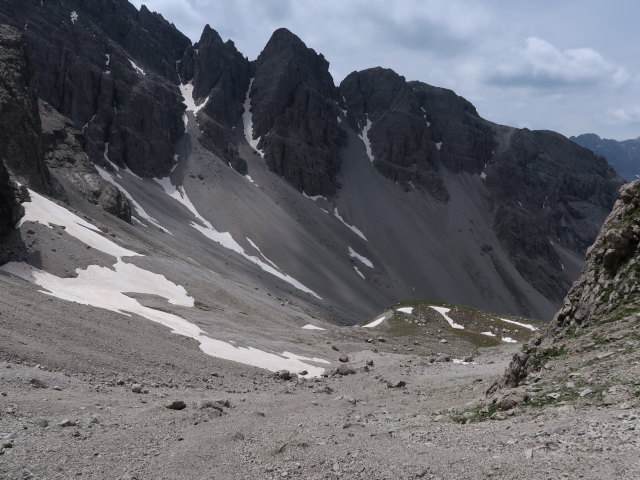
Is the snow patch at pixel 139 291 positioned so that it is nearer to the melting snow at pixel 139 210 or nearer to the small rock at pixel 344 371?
the small rock at pixel 344 371

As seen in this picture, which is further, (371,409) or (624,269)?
(371,409)

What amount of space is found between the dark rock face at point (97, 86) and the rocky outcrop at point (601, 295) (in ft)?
439

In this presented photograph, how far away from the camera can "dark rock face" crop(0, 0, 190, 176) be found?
148 m

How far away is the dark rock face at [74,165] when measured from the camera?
106500 mm

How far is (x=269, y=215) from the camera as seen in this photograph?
160 meters

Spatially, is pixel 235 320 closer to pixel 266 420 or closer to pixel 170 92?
pixel 266 420

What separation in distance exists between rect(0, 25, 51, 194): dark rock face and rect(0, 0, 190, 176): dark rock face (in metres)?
34.6

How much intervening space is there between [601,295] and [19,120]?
98.4m

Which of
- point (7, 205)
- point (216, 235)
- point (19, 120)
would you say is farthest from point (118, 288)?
point (216, 235)

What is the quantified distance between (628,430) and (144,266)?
58.4 metres

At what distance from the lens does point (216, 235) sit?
14138 cm

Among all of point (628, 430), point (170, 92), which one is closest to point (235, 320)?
point (628, 430)

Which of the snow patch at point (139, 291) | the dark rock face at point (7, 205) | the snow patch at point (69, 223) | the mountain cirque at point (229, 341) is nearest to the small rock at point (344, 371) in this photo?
the mountain cirque at point (229, 341)

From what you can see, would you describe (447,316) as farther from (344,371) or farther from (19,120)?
(19,120)
